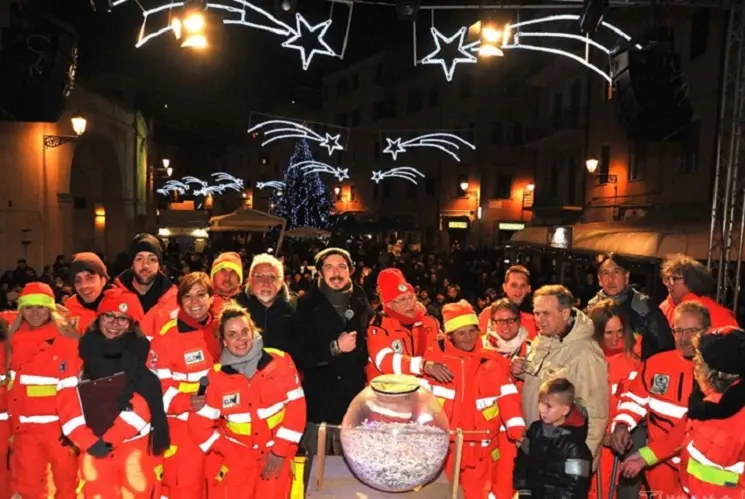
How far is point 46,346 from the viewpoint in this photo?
4.74m

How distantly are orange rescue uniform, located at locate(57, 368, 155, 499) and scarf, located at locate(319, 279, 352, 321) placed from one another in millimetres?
1655

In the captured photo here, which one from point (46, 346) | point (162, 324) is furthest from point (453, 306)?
point (46, 346)

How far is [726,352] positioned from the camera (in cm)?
336

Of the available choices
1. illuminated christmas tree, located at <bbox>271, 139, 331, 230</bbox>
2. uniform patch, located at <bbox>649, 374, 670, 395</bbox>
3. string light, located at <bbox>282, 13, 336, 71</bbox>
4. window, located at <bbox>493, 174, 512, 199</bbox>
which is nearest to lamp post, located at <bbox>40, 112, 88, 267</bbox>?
string light, located at <bbox>282, 13, 336, 71</bbox>

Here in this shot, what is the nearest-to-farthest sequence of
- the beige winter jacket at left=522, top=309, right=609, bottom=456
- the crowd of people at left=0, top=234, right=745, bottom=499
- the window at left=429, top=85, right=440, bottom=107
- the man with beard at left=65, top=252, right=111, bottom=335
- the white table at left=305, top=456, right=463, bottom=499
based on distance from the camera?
the white table at left=305, top=456, right=463, bottom=499 < the crowd of people at left=0, top=234, right=745, bottom=499 < the beige winter jacket at left=522, top=309, right=609, bottom=456 < the man with beard at left=65, top=252, right=111, bottom=335 < the window at left=429, top=85, right=440, bottom=107

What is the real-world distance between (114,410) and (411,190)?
39.3m

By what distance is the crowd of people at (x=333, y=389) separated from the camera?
3729 millimetres

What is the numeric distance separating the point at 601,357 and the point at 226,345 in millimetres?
2739

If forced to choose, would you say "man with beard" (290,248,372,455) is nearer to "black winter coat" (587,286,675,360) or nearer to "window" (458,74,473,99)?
"black winter coat" (587,286,675,360)

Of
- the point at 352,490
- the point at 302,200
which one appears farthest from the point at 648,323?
the point at 302,200

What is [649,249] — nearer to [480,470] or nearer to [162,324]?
[480,470]

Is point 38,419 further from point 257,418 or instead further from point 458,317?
point 458,317

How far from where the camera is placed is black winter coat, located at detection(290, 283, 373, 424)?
487 cm

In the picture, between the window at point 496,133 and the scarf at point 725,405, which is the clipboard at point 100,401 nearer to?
the scarf at point 725,405
